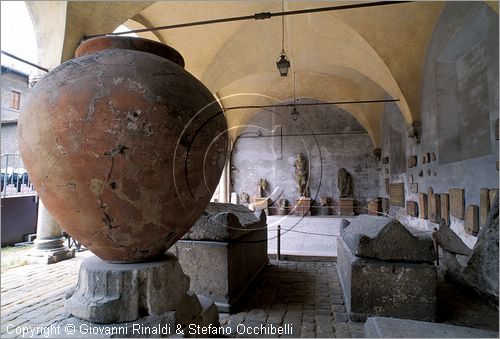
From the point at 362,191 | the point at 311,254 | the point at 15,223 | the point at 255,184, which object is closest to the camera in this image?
the point at 311,254

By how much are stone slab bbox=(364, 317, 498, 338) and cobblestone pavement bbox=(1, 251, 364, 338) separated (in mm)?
420

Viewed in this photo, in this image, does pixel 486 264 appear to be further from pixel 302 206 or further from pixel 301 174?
pixel 301 174

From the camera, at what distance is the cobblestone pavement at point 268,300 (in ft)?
9.68

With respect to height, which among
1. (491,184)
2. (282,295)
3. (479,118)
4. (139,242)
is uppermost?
(479,118)

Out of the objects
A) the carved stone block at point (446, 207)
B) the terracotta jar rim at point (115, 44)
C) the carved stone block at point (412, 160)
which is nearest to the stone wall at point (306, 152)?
the carved stone block at point (412, 160)

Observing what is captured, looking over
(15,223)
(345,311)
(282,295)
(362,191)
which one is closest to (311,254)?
(282,295)

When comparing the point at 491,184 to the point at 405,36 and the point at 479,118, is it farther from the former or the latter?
the point at 405,36

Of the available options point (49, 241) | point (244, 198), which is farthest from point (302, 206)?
point (49, 241)

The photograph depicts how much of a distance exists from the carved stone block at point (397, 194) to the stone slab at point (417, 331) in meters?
8.69

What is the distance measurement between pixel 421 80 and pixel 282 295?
744cm

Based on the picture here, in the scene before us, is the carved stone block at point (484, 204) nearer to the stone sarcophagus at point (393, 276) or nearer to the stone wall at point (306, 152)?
the stone sarcophagus at point (393, 276)

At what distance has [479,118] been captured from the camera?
5.83 meters

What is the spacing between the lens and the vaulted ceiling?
5816mm

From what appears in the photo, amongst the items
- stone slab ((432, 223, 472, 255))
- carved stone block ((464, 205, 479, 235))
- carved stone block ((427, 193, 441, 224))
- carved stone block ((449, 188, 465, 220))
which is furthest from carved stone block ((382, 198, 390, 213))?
stone slab ((432, 223, 472, 255))
